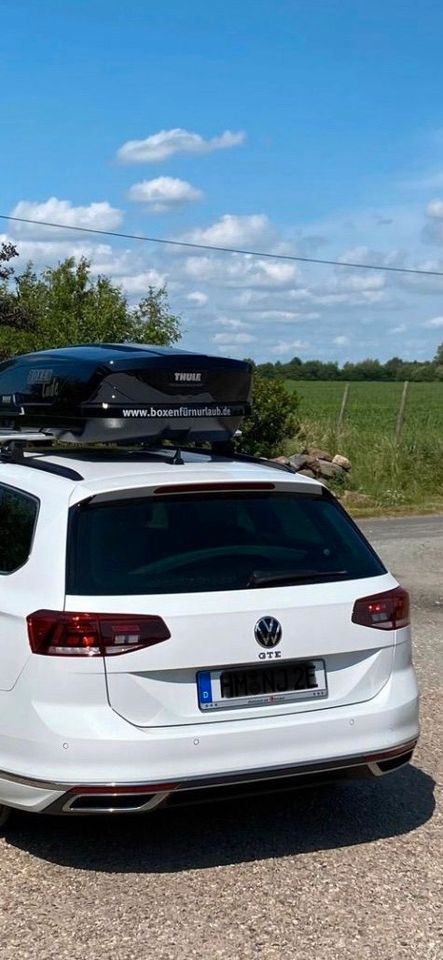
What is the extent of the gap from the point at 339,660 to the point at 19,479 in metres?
1.58

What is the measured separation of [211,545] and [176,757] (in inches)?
34.2

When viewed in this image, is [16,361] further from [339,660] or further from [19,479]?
[339,660]

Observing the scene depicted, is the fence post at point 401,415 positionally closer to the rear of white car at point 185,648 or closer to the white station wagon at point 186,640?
the white station wagon at point 186,640

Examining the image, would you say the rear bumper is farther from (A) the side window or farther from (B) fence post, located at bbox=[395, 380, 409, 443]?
(B) fence post, located at bbox=[395, 380, 409, 443]

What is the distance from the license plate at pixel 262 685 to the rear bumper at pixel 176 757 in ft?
0.23

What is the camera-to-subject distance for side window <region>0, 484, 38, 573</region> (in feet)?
15.4

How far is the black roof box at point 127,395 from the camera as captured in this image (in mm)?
5195

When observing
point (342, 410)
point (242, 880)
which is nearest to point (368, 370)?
point (342, 410)

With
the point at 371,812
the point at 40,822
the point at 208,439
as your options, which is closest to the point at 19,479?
the point at 208,439

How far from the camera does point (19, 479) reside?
16.7 ft

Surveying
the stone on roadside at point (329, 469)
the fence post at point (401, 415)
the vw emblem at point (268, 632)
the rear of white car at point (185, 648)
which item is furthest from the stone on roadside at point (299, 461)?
the vw emblem at point (268, 632)

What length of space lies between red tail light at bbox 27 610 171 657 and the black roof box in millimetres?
1167

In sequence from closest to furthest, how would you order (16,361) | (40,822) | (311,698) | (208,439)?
(311,698)
(40,822)
(208,439)
(16,361)

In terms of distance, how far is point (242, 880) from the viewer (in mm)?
4344
